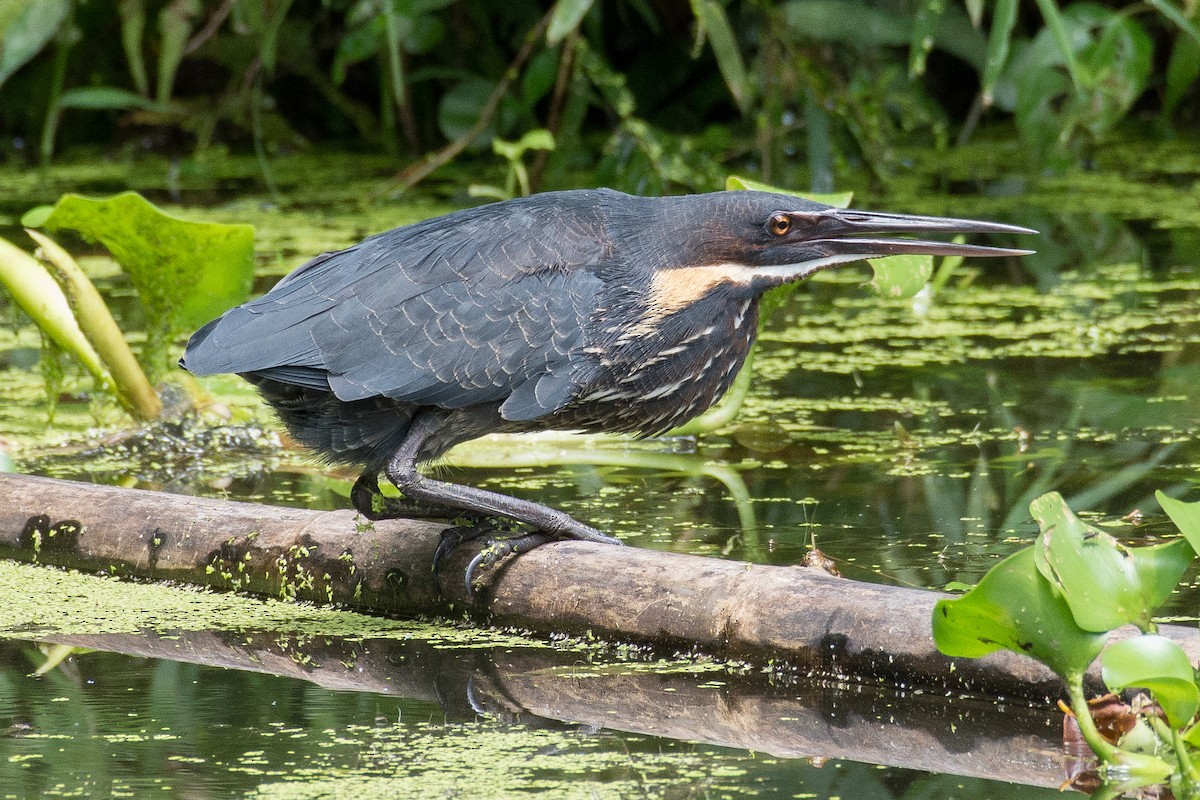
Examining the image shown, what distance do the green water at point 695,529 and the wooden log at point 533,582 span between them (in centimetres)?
6

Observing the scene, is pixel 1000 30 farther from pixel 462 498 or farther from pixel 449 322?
pixel 462 498

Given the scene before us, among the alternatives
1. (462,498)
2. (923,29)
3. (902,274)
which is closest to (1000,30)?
(923,29)

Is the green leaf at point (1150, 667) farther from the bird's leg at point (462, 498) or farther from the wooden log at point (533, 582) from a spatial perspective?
the bird's leg at point (462, 498)

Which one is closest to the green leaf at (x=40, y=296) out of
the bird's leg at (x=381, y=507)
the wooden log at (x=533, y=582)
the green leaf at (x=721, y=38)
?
the wooden log at (x=533, y=582)

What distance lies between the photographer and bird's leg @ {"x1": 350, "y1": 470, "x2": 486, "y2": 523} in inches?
143

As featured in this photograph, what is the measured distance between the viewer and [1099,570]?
2.39m

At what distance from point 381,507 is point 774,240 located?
3.49 feet

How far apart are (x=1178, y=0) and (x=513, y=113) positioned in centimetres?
362

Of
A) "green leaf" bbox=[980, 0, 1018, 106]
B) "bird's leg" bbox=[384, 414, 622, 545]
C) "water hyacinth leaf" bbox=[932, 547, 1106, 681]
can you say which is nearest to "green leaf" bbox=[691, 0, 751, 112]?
"green leaf" bbox=[980, 0, 1018, 106]

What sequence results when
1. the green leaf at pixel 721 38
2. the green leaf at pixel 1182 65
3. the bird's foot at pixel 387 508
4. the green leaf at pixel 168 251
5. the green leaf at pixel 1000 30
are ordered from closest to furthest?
1. the bird's foot at pixel 387 508
2. the green leaf at pixel 168 251
3. the green leaf at pixel 1000 30
4. the green leaf at pixel 721 38
5. the green leaf at pixel 1182 65

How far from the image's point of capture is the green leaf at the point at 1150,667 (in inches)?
90.4

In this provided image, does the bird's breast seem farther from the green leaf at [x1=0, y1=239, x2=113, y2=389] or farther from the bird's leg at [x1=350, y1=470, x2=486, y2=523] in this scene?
the green leaf at [x1=0, y1=239, x2=113, y2=389]

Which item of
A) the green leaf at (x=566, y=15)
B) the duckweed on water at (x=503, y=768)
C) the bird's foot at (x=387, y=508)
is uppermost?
the green leaf at (x=566, y=15)

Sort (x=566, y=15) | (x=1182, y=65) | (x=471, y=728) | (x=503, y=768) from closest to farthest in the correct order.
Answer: (x=503, y=768), (x=471, y=728), (x=566, y=15), (x=1182, y=65)
